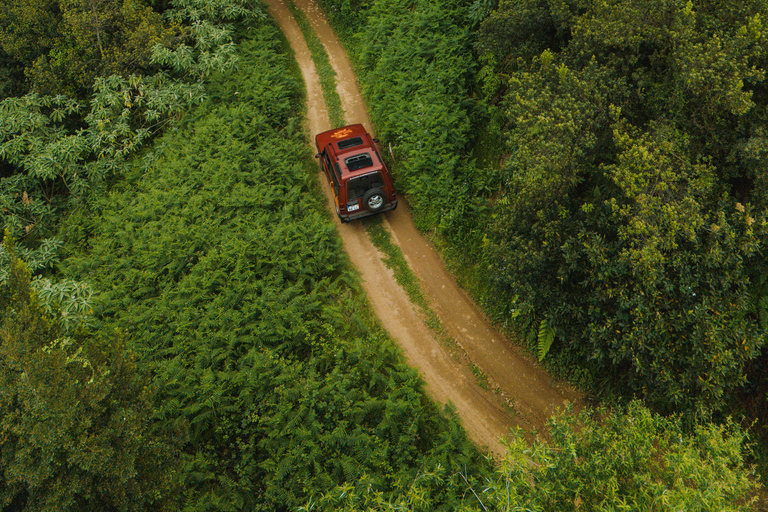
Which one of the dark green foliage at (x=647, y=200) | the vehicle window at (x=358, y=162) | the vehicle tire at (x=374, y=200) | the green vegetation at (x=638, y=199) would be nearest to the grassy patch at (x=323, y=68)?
the vehicle window at (x=358, y=162)

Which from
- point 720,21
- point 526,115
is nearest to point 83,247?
point 526,115

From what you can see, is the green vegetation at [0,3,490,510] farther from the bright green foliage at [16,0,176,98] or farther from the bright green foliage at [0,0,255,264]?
the bright green foliage at [16,0,176,98]

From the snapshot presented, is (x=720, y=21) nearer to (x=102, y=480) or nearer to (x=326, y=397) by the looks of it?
(x=326, y=397)

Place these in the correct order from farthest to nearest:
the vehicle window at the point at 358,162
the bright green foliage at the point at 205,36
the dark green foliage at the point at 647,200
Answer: the bright green foliage at the point at 205,36
the vehicle window at the point at 358,162
the dark green foliage at the point at 647,200

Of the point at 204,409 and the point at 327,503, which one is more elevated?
the point at 204,409

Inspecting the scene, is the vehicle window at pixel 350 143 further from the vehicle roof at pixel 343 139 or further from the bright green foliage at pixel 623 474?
the bright green foliage at pixel 623 474

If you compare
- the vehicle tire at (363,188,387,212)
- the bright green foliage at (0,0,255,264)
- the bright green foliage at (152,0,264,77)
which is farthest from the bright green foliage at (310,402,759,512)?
the bright green foliage at (152,0,264,77)
